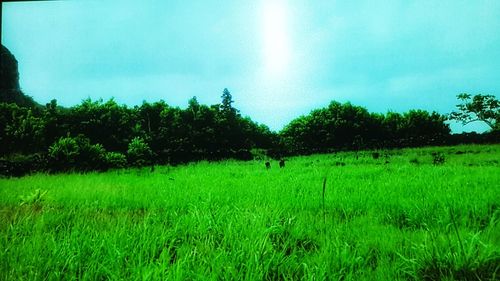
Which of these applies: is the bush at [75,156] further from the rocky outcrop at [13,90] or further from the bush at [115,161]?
the rocky outcrop at [13,90]

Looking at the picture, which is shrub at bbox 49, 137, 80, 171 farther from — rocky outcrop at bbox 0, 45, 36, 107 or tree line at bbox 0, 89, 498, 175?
rocky outcrop at bbox 0, 45, 36, 107

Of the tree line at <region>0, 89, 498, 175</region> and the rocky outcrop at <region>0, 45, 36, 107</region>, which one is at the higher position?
the rocky outcrop at <region>0, 45, 36, 107</region>

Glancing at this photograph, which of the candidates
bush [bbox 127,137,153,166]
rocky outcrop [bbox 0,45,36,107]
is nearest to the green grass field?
bush [bbox 127,137,153,166]

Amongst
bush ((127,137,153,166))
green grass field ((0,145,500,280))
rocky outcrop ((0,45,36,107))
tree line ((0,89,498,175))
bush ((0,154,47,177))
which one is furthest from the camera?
rocky outcrop ((0,45,36,107))

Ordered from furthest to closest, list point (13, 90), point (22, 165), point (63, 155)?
point (13, 90) → point (63, 155) → point (22, 165)

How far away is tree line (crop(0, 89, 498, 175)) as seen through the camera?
1457 cm

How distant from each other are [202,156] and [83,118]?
33.7ft

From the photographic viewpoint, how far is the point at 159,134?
28.4m

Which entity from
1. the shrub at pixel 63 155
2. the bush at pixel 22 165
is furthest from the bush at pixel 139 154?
the bush at pixel 22 165

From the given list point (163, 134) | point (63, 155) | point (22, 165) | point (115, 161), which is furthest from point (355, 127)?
point (22, 165)

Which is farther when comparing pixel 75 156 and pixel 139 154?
pixel 139 154

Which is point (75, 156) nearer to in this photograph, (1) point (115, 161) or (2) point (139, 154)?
(1) point (115, 161)

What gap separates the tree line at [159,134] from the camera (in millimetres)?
14570

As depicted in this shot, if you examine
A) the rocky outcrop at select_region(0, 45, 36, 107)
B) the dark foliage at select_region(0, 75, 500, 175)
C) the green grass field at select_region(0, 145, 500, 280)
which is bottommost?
the green grass field at select_region(0, 145, 500, 280)
